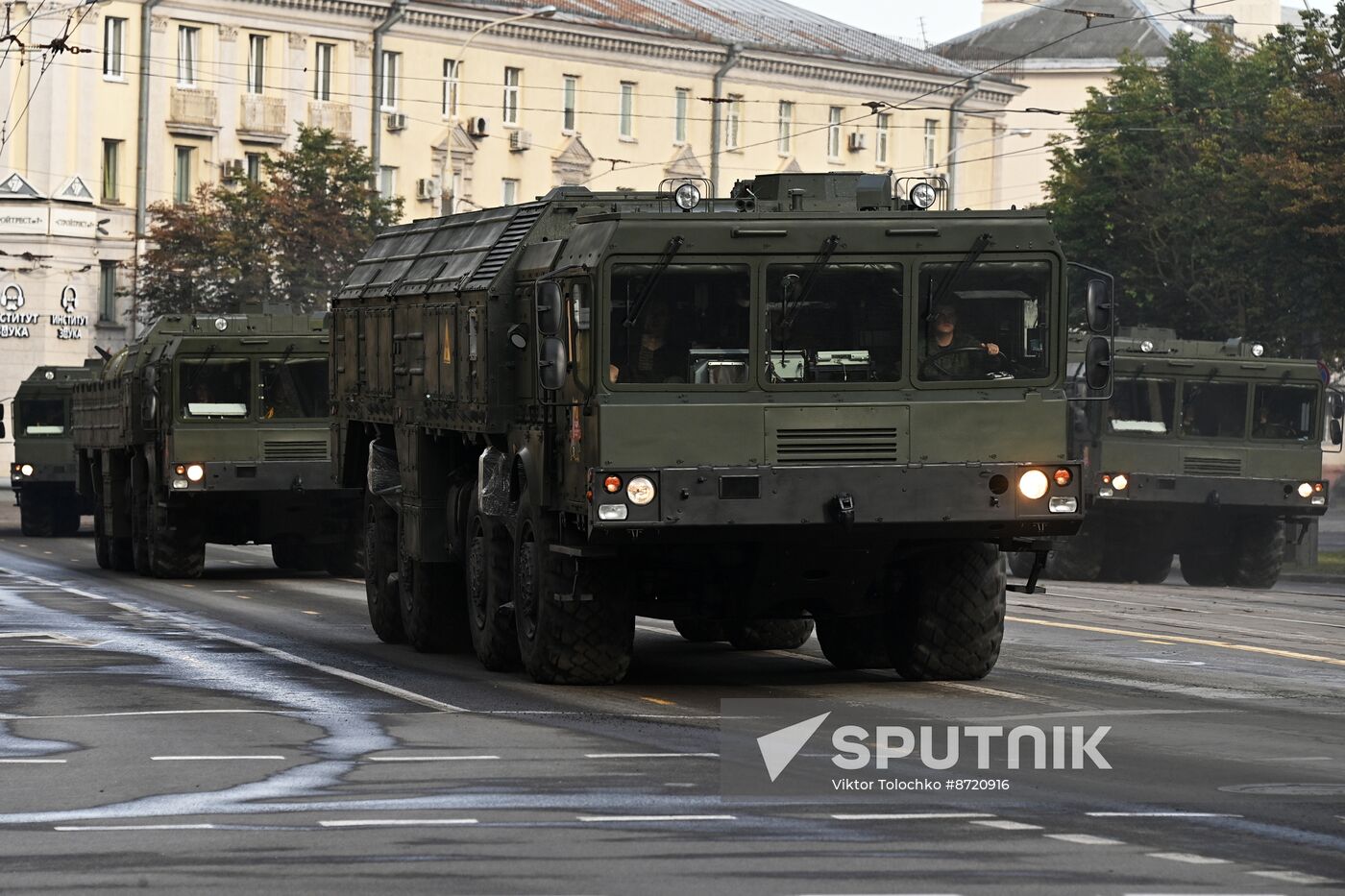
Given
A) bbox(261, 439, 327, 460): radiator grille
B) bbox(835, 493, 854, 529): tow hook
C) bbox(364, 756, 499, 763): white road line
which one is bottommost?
bbox(364, 756, 499, 763): white road line

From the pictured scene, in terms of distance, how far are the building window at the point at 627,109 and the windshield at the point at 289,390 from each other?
54994mm

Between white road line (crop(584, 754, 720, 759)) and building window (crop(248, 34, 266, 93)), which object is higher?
building window (crop(248, 34, 266, 93))

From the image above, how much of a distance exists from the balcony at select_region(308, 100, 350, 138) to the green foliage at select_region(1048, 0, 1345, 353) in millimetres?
23036

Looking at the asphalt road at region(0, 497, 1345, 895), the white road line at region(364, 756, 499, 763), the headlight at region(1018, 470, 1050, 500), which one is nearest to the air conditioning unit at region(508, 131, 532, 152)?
the asphalt road at region(0, 497, 1345, 895)

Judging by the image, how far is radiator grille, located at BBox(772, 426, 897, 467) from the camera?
15852mm

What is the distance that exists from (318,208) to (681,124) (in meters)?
22.1

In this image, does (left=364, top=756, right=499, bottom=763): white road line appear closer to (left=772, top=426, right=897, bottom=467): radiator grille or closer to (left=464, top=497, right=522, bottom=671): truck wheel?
(left=772, top=426, right=897, bottom=467): radiator grille

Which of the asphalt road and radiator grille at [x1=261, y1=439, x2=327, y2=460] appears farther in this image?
radiator grille at [x1=261, y1=439, x2=327, y2=460]

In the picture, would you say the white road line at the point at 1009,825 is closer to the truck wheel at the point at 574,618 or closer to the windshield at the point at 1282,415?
the truck wheel at the point at 574,618

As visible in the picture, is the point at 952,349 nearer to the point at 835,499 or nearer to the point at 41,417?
the point at 835,499

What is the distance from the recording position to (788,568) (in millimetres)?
16375

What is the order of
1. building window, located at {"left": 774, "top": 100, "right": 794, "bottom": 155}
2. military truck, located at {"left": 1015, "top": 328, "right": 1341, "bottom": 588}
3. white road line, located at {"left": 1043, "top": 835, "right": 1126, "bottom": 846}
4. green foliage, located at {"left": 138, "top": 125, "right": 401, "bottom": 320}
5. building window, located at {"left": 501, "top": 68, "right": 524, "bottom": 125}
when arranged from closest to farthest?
white road line, located at {"left": 1043, "top": 835, "right": 1126, "bottom": 846}
military truck, located at {"left": 1015, "top": 328, "right": 1341, "bottom": 588}
green foliage, located at {"left": 138, "top": 125, "right": 401, "bottom": 320}
building window, located at {"left": 501, "top": 68, "right": 524, "bottom": 125}
building window, located at {"left": 774, "top": 100, "right": 794, "bottom": 155}

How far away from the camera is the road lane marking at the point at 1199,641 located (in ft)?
64.4

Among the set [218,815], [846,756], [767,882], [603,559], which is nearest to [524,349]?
[603,559]
